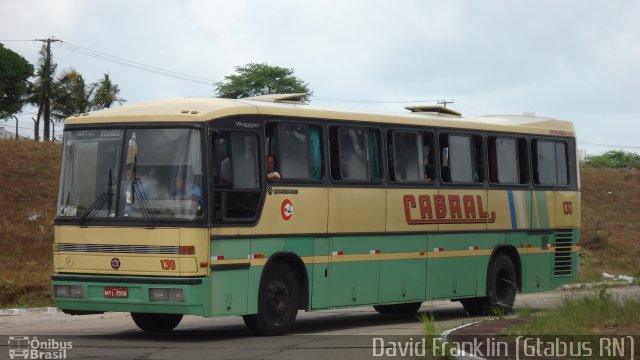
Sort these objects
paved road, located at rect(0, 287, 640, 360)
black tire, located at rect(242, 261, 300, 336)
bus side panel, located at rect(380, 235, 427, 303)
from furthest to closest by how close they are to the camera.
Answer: bus side panel, located at rect(380, 235, 427, 303) < black tire, located at rect(242, 261, 300, 336) < paved road, located at rect(0, 287, 640, 360)

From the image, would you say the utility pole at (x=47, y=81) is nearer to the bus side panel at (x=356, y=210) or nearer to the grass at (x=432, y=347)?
the bus side panel at (x=356, y=210)

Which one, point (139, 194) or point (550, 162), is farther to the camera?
point (550, 162)

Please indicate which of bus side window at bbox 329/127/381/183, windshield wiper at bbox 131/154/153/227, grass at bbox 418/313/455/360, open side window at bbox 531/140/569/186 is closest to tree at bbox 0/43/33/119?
open side window at bbox 531/140/569/186

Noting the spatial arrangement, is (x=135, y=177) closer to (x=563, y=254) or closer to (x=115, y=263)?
(x=115, y=263)

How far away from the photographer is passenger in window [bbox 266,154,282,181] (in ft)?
56.7

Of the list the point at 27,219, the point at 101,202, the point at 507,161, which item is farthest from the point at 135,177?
the point at 27,219

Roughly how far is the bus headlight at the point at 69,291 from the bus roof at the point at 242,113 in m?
2.32

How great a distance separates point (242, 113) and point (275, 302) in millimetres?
2756

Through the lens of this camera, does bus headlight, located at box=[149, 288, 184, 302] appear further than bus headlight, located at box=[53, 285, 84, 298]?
No

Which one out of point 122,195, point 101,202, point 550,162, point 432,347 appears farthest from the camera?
point 550,162

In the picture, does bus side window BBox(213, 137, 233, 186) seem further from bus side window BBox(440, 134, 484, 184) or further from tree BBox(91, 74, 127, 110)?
tree BBox(91, 74, 127, 110)

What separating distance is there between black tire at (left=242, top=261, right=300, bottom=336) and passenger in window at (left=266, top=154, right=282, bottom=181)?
1.23 m

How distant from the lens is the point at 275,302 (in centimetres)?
1736

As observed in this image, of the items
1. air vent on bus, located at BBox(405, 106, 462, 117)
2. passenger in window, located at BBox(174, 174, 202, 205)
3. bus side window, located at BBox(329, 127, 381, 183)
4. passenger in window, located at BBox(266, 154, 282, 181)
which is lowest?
passenger in window, located at BBox(174, 174, 202, 205)
